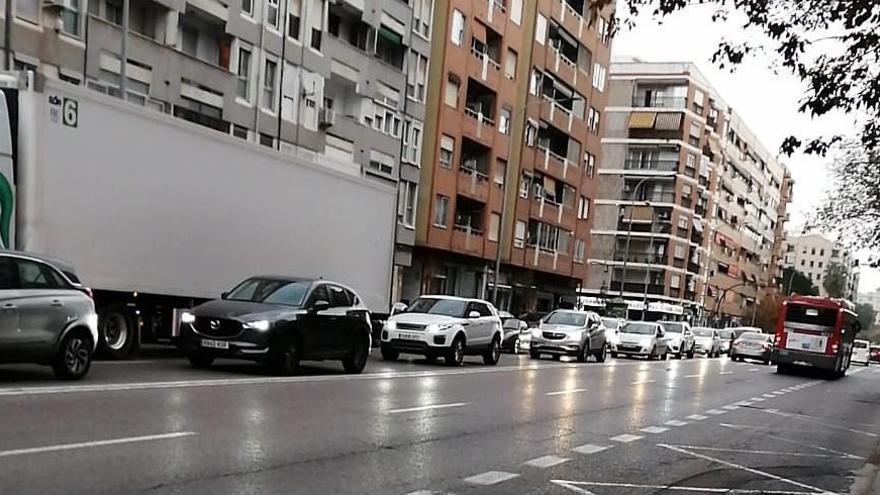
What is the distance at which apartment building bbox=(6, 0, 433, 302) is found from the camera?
26.9 metres

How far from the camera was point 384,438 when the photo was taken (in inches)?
395

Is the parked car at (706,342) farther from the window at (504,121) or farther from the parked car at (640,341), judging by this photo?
the window at (504,121)

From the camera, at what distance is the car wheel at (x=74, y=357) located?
11.9 meters

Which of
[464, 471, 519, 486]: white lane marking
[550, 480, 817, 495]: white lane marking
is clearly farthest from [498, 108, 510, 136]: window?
[464, 471, 519, 486]: white lane marking

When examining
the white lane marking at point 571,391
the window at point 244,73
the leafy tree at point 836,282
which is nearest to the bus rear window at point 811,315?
the white lane marking at point 571,391

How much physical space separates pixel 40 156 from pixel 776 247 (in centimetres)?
13510

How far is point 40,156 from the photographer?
13.5 m

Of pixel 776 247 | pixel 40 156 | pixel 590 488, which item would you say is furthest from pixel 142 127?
pixel 776 247

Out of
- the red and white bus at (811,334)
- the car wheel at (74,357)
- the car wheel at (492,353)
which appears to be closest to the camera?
the car wheel at (74,357)

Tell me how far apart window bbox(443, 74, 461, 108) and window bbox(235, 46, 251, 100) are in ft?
43.9

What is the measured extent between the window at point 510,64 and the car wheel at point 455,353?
30.2m

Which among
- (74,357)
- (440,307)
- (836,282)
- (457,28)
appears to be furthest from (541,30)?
(836,282)

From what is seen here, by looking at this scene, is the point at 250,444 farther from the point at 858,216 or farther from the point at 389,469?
the point at 858,216

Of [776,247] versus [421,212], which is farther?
[776,247]
